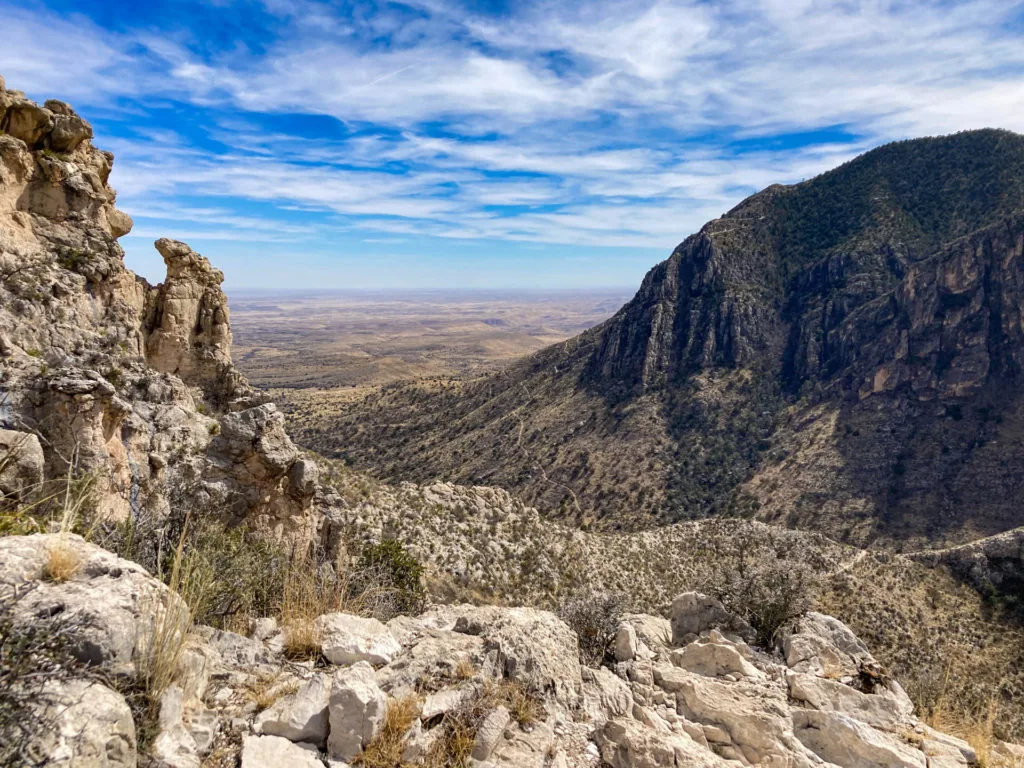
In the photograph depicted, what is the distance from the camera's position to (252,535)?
41.4 feet

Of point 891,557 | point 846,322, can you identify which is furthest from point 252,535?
point 846,322

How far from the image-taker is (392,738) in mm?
4379

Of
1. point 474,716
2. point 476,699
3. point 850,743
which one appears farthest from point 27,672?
point 850,743

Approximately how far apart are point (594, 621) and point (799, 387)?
80264 mm

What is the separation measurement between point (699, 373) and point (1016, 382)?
36909mm

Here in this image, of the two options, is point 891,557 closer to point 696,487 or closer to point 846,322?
point 696,487

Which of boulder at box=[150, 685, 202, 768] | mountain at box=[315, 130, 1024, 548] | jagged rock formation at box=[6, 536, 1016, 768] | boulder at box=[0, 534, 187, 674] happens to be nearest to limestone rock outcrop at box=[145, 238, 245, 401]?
jagged rock formation at box=[6, 536, 1016, 768]

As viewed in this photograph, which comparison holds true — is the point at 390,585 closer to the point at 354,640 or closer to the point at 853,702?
the point at 354,640

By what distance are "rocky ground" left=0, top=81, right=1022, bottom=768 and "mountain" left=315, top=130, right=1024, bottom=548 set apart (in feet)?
126

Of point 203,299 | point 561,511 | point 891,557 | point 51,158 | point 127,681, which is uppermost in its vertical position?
point 51,158

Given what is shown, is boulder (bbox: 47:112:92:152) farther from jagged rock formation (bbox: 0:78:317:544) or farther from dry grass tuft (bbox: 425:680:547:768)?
dry grass tuft (bbox: 425:680:547:768)

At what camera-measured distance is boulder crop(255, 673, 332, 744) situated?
434 centimetres

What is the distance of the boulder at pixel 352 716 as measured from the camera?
4281 mm

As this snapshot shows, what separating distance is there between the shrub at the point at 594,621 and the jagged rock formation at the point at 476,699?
251 mm
